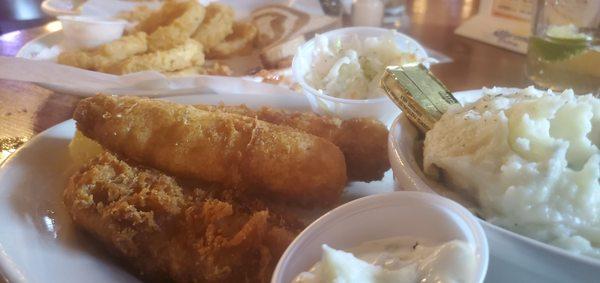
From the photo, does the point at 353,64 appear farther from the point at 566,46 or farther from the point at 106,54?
the point at 106,54

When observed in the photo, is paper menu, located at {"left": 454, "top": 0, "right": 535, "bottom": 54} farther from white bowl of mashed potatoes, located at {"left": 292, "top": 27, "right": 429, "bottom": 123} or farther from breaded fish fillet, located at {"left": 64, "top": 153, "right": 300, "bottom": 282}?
breaded fish fillet, located at {"left": 64, "top": 153, "right": 300, "bottom": 282}

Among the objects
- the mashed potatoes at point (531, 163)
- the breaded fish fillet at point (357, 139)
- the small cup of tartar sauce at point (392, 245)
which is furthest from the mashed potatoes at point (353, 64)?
the small cup of tartar sauce at point (392, 245)

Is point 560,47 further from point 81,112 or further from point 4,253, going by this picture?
point 4,253

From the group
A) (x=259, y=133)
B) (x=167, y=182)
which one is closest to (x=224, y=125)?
(x=259, y=133)

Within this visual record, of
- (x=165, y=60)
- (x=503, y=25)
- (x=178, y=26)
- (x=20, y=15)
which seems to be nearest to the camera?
(x=165, y=60)

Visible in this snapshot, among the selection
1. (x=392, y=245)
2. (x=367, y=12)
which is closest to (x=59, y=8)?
(x=367, y=12)

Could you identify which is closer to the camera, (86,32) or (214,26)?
(86,32)

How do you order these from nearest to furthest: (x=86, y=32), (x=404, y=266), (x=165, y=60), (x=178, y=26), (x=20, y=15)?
(x=404, y=266) < (x=165, y=60) < (x=86, y=32) < (x=178, y=26) < (x=20, y=15)

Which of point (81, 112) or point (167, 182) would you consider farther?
point (81, 112)
